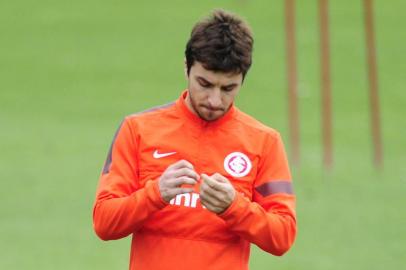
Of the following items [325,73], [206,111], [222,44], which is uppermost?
[325,73]

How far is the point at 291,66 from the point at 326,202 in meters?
2.66

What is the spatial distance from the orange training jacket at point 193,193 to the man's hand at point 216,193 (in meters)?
0.10

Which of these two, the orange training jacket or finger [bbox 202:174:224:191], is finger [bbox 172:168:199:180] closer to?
finger [bbox 202:174:224:191]

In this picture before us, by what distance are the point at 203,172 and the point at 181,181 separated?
40 centimetres

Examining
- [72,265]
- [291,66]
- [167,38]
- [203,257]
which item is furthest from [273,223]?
[167,38]

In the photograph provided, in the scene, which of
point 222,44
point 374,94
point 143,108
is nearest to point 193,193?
point 222,44

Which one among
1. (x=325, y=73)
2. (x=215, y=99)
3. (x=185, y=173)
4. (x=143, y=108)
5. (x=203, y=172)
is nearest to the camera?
(x=185, y=173)

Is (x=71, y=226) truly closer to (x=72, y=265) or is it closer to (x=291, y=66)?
(x=72, y=265)

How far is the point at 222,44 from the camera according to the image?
5496mm

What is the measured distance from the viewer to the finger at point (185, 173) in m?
5.19

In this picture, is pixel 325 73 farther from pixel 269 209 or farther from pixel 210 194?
pixel 210 194

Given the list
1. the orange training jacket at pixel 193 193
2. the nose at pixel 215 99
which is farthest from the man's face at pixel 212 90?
the orange training jacket at pixel 193 193

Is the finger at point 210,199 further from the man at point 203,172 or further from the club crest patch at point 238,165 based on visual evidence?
the club crest patch at point 238,165

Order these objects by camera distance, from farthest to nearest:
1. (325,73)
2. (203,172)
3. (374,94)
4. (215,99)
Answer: (374,94) → (325,73) → (203,172) → (215,99)
